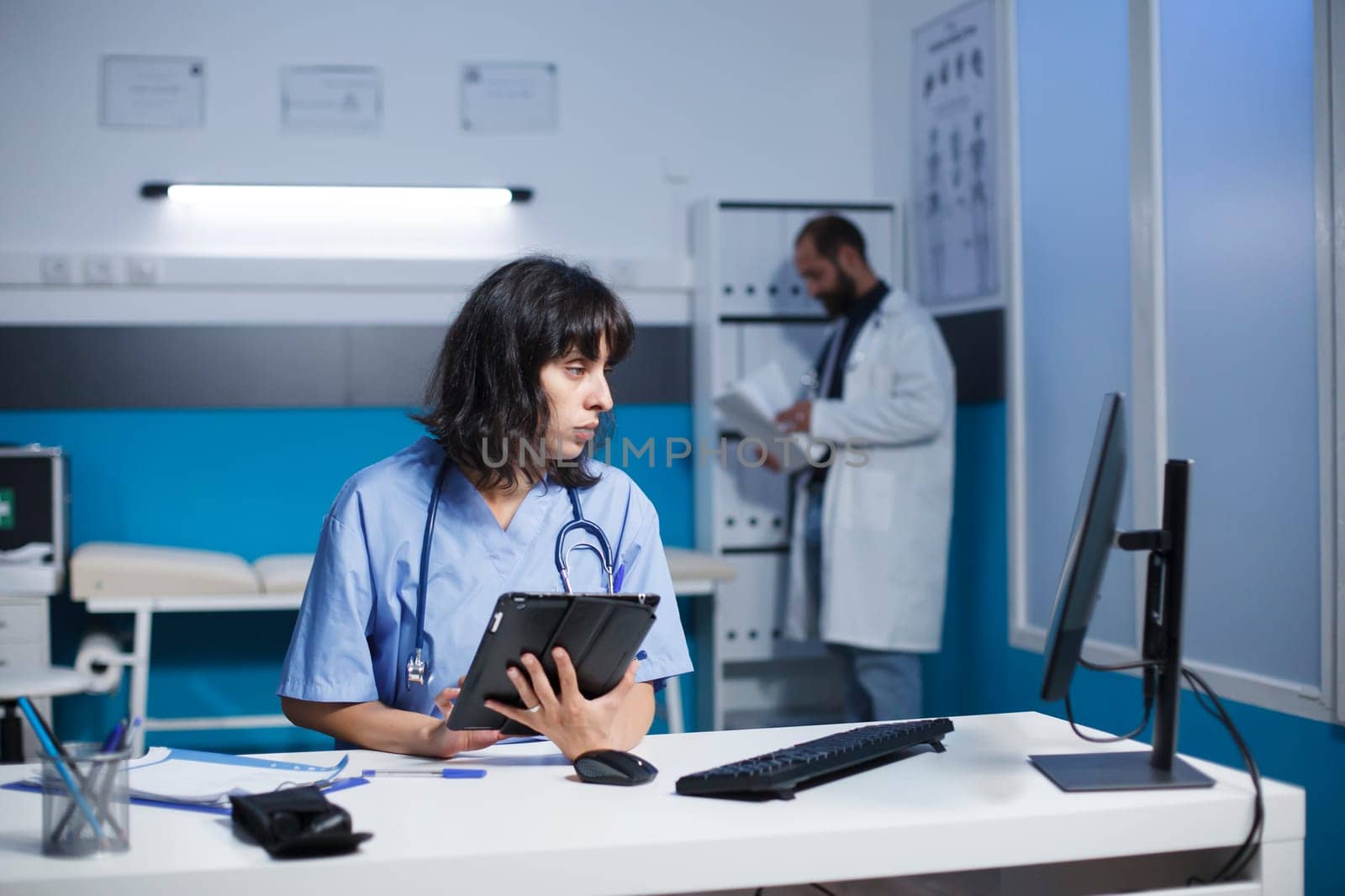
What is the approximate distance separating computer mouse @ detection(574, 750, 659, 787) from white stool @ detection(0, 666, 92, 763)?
1.88 meters

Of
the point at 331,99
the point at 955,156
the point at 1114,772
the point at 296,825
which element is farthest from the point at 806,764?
the point at 331,99

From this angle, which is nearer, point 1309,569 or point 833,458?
point 1309,569

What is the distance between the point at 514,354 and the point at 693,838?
741 millimetres

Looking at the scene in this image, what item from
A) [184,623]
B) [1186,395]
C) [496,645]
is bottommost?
[184,623]

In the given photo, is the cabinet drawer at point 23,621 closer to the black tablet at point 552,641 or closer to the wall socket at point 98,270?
the wall socket at point 98,270

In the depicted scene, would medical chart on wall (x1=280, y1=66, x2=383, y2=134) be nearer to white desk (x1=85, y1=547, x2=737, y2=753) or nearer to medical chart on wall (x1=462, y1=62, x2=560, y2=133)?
medical chart on wall (x1=462, y1=62, x2=560, y2=133)

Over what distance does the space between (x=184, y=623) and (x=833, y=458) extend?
6.06 ft

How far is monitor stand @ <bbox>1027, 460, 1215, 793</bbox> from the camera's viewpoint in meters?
1.18

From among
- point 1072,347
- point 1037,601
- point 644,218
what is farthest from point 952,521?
point 644,218

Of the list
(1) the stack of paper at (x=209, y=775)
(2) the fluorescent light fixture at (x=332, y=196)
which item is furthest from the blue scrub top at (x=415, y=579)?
(2) the fluorescent light fixture at (x=332, y=196)

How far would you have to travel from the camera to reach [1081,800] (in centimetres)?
109

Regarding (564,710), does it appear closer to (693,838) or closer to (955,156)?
(693,838)

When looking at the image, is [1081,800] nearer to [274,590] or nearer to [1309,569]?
[1309,569]

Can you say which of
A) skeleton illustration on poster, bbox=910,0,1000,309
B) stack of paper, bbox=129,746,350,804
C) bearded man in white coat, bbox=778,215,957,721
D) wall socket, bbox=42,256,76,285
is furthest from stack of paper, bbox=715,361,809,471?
stack of paper, bbox=129,746,350,804
